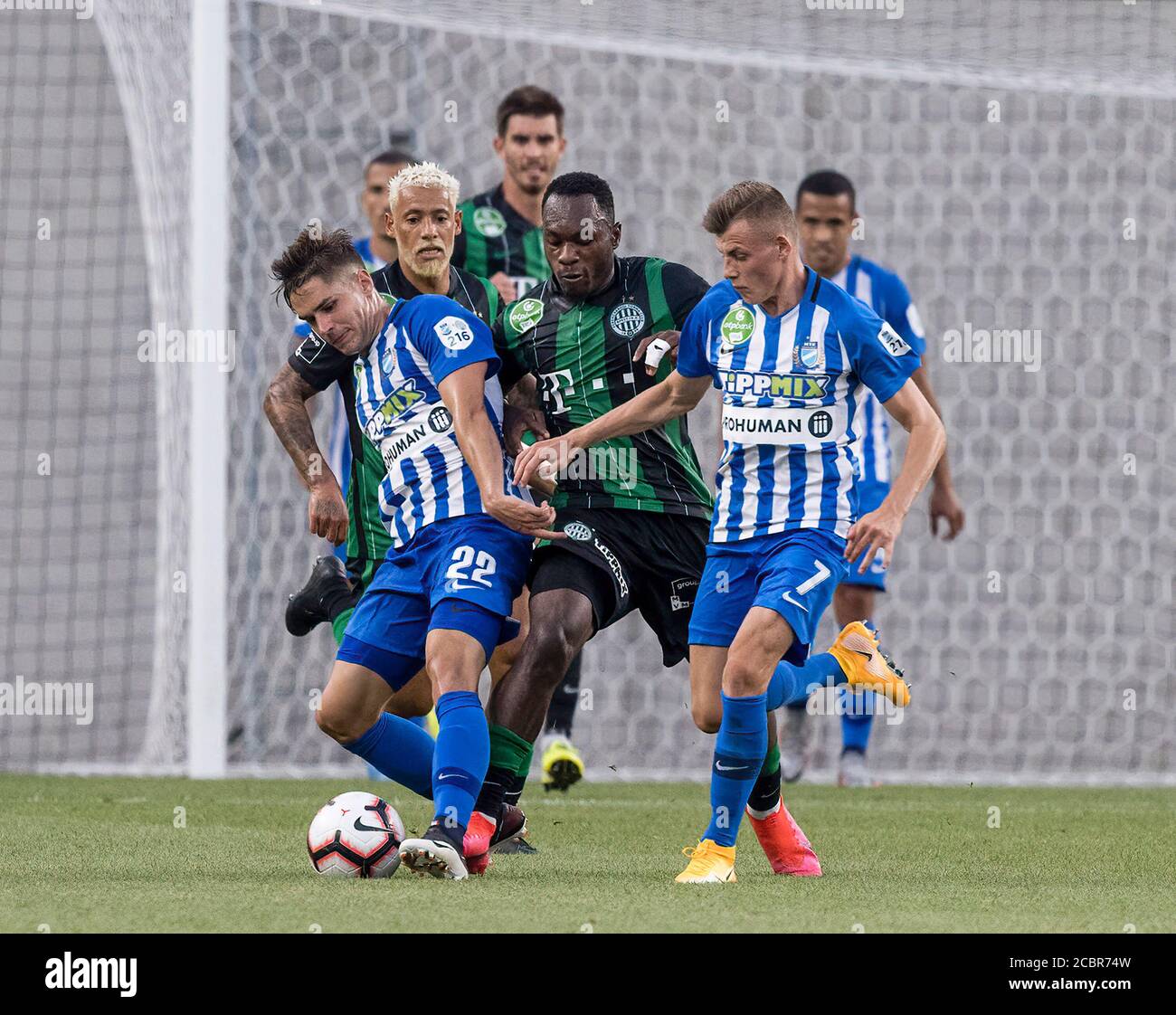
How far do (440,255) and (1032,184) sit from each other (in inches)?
181

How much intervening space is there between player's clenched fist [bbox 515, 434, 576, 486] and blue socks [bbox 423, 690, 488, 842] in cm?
56

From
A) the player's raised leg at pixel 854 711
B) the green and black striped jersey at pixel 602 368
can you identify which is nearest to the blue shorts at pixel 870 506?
the player's raised leg at pixel 854 711

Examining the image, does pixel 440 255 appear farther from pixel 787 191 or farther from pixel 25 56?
pixel 25 56

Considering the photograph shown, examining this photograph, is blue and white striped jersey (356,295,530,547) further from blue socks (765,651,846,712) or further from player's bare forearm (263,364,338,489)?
blue socks (765,651,846,712)

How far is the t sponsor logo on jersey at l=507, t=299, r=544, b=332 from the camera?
211 inches

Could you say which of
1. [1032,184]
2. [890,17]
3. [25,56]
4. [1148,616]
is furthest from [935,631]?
[25,56]

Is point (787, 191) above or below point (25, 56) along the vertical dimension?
below

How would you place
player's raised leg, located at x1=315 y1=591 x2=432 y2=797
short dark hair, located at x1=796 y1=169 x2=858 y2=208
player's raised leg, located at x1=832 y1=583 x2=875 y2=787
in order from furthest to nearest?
player's raised leg, located at x1=832 y1=583 x2=875 y2=787 → short dark hair, located at x1=796 y1=169 x2=858 y2=208 → player's raised leg, located at x1=315 y1=591 x2=432 y2=797

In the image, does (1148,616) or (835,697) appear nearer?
(835,697)

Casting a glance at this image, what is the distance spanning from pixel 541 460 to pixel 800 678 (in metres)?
0.89

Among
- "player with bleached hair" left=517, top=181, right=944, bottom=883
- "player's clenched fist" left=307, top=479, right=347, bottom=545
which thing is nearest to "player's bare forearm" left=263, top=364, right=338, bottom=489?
"player's clenched fist" left=307, top=479, right=347, bottom=545

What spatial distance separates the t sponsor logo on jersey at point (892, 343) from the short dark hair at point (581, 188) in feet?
2.96

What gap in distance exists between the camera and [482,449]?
4723 mm

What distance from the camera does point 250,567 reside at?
8328 millimetres
